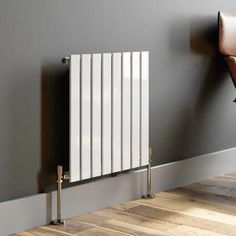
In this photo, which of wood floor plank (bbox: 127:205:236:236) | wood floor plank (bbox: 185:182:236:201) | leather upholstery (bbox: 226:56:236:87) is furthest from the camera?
leather upholstery (bbox: 226:56:236:87)

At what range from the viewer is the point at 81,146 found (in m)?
2.55

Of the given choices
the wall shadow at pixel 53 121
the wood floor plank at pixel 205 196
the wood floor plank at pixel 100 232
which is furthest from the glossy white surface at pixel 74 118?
the wood floor plank at pixel 205 196

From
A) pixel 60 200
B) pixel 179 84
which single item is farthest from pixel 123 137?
pixel 179 84

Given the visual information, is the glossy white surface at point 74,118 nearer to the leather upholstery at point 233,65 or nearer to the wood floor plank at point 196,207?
the wood floor plank at point 196,207

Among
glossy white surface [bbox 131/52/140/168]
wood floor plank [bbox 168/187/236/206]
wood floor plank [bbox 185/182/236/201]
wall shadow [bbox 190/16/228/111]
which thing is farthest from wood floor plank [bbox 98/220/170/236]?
wall shadow [bbox 190/16/228/111]

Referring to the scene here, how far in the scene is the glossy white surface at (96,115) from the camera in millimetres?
2590

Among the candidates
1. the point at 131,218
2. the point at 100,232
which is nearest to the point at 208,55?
the point at 131,218

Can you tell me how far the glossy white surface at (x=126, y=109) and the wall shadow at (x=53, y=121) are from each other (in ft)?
0.95

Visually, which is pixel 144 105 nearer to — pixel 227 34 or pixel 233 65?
pixel 233 65

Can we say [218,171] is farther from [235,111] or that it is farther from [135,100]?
[135,100]

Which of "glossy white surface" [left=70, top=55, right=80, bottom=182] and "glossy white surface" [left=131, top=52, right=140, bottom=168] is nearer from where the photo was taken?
"glossy white surface" [left=70, top=55, right=80, bottom=182]

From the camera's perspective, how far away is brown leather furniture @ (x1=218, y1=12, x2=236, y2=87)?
3.33 meters

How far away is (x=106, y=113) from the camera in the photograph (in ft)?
8.77

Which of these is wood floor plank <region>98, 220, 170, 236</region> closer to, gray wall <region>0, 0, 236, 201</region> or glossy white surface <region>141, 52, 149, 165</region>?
gray wall <region>0, 0, 236, 201</region>
